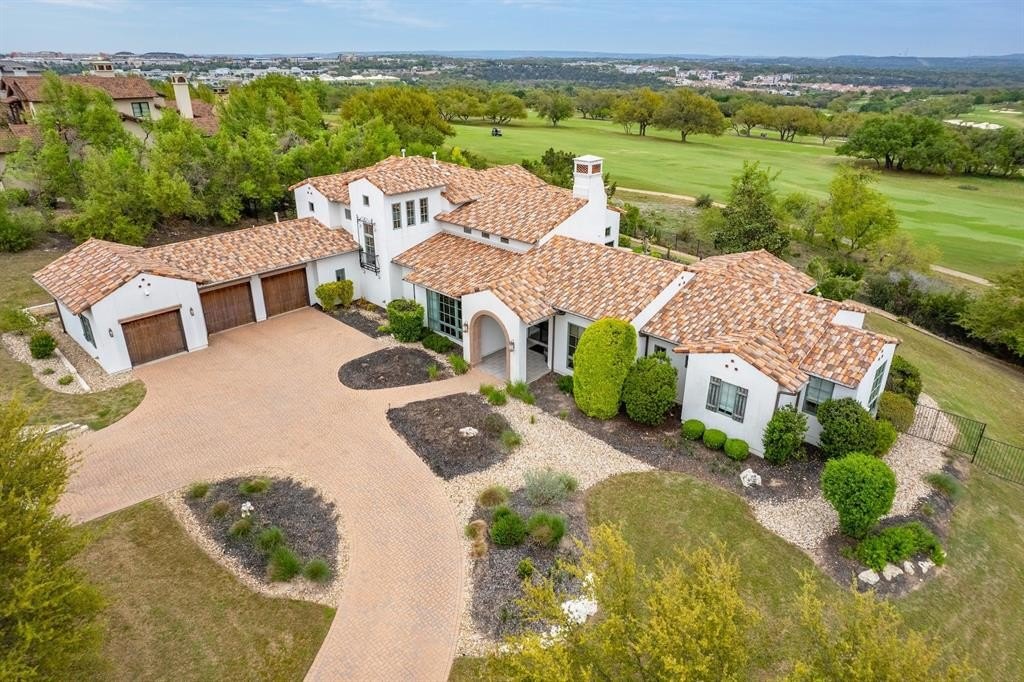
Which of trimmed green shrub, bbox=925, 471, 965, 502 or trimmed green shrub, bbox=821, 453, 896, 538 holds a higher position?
trimmed green shrub, bbox=821, 453, 896, 538

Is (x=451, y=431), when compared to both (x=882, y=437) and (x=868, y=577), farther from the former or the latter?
(x=882, y=437)

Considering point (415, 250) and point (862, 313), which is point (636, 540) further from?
point (415, 250)

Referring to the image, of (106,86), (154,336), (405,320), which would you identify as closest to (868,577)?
(405,320)

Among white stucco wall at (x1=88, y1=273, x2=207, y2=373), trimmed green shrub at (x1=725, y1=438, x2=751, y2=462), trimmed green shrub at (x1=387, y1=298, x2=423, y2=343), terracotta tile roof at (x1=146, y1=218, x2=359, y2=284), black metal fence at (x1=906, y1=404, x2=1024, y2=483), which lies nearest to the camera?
trimmed green shrub at (x1=725, y1=438, x2=751, y2=462)

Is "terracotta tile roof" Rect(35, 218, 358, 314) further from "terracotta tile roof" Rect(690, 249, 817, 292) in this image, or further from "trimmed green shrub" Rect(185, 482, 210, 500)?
"terracotta tile roof" Rect(690, 249, 817, 292)

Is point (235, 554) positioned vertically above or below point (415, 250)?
below

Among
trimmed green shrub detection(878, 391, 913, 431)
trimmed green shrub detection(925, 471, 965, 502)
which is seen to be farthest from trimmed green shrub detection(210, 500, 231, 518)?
trimmed green shrub detection(878, 391, 913, 431)

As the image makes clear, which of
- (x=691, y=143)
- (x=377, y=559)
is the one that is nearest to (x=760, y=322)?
(x=377, y=559)
